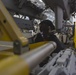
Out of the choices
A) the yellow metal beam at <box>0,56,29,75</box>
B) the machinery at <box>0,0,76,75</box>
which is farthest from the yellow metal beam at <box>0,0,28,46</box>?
the yellow metal beam at <box>0,56,29,75</box>

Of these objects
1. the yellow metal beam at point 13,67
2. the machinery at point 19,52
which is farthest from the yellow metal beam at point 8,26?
the yellow metal beam at point 13,67

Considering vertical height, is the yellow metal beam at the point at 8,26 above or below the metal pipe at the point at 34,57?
above

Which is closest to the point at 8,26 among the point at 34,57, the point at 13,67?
the point at 34,57

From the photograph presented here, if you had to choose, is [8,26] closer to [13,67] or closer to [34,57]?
[34,57]

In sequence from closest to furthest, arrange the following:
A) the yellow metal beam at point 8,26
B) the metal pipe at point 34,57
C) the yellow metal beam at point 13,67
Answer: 1. the yellow metal beam at point 13,67
2. the metal pipe at point 34,57
3. the yellow metal beam at point 8,26

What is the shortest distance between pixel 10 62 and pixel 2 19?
0.43 m

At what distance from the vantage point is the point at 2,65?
1.49 feet

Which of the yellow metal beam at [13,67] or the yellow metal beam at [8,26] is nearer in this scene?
the yellow metal beam at [13,67]

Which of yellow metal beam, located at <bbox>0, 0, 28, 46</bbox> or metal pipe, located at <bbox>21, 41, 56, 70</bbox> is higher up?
yellow metal beam, located at <bbox>0, 0, 28, 46</bbox>

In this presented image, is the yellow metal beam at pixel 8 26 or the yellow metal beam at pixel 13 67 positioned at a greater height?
the yellow metal beam at pixel 8 26

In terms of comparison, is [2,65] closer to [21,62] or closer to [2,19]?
[21,62]

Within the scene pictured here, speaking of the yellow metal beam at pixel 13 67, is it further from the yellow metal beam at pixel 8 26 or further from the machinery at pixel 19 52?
the yellow metal beam at pixel 8 26

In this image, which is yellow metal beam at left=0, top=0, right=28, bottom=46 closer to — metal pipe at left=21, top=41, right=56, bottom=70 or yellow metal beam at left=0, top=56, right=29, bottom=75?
metal pipe at left=21, top=41, right=56, bottom=70

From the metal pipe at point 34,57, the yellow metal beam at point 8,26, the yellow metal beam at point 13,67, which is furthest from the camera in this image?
the yellow metal beam at point 8,26
